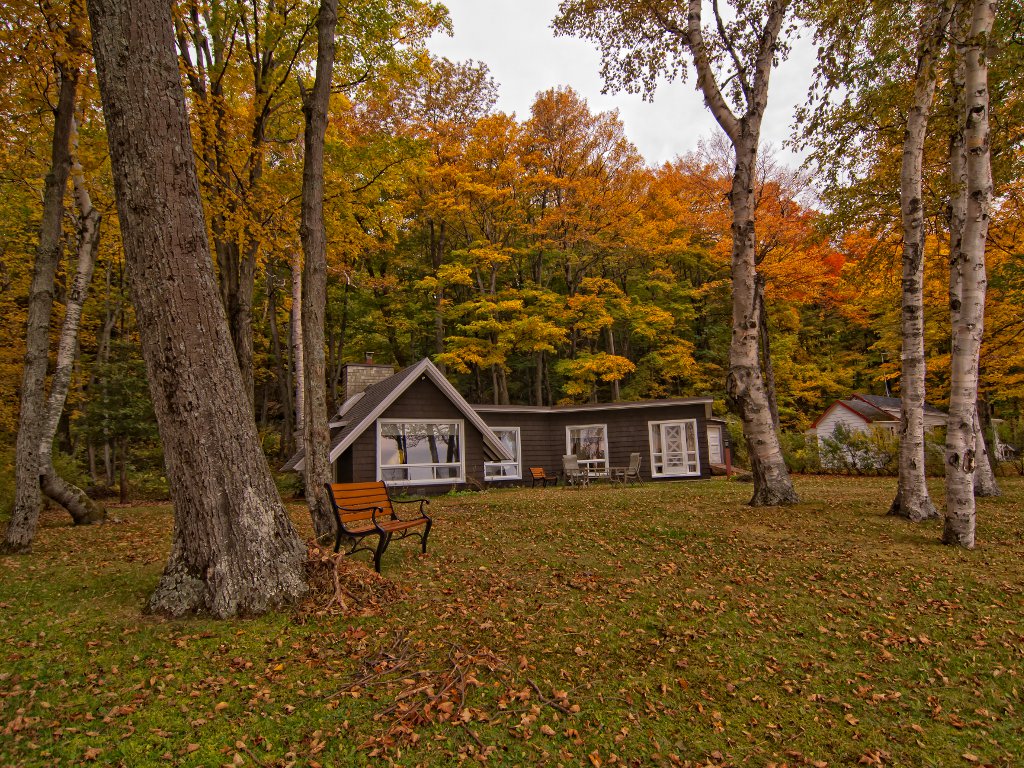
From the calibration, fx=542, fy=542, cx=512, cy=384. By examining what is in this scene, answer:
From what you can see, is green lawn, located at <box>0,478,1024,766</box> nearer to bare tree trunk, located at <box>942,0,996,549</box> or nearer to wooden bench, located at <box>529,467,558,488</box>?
bare tree trunk, located at <box>942,0,996,549</box>

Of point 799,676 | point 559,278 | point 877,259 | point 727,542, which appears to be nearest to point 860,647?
point 799,676

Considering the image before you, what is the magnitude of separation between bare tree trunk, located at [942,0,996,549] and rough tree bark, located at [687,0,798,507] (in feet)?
9.11

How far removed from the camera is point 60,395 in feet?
30.3

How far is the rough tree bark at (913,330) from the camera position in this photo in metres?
8.44

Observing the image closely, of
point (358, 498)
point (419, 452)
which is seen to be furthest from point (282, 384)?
point (358, 498)

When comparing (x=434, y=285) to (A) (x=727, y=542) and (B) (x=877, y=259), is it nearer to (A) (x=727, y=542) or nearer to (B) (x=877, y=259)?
(B) (x=877, y=259)

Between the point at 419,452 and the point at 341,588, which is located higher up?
the point at 419,452

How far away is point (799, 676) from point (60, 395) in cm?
1128

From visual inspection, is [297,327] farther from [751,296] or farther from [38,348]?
[751,296]

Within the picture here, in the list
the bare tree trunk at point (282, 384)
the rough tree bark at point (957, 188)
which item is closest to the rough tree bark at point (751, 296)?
the rough tree bark at point (957, 188)

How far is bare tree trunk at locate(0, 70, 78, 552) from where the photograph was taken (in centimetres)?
678

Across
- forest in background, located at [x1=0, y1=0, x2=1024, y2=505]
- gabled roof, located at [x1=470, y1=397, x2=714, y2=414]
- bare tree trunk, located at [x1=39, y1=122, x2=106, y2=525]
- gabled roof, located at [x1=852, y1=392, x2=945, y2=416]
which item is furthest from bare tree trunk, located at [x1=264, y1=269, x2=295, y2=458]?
gabled roof, located at [x1=852, y1=392, x2=945, y2=416]

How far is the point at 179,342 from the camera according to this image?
14.2 ft

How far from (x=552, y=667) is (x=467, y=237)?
23016mm
